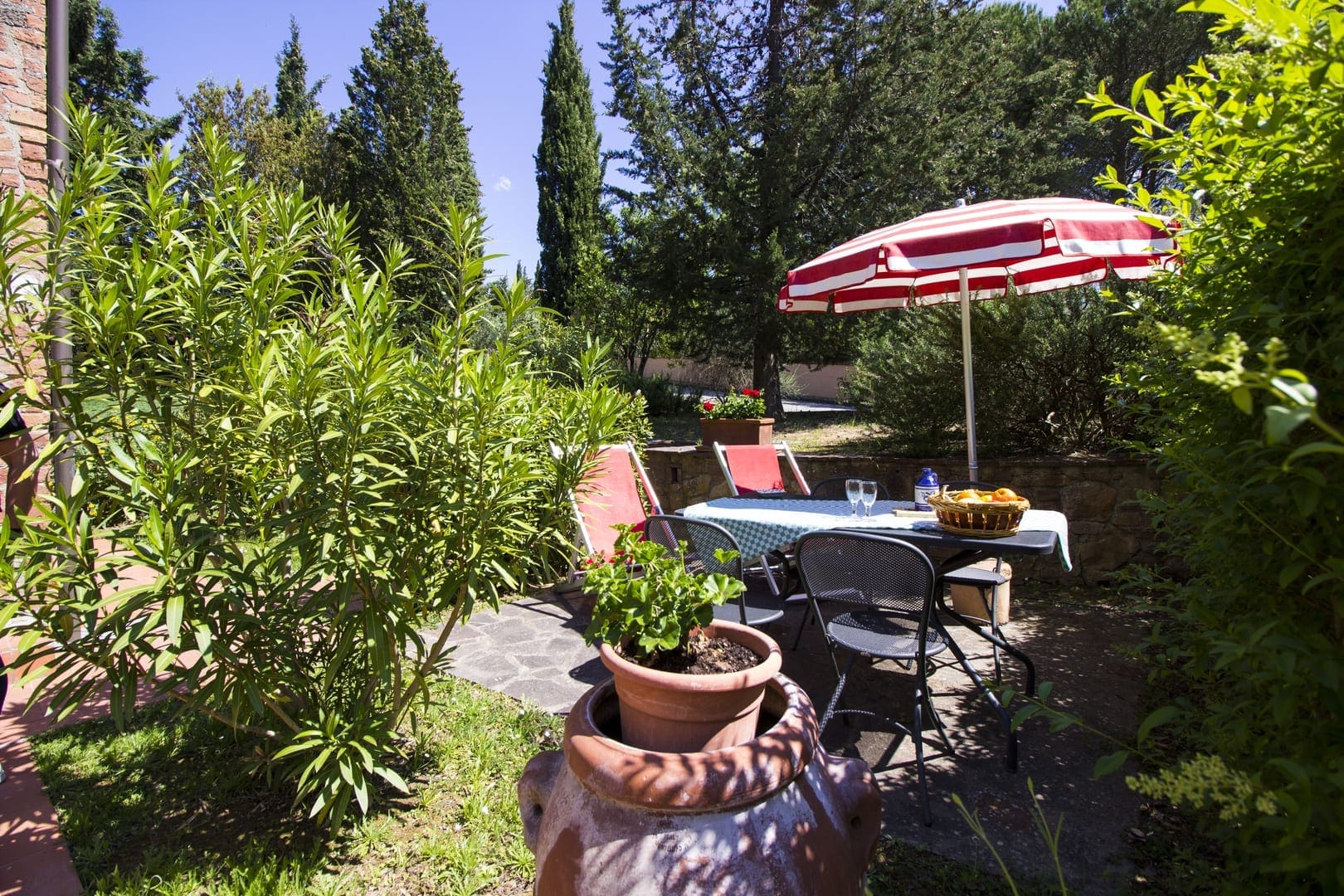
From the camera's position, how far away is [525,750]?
104 inches

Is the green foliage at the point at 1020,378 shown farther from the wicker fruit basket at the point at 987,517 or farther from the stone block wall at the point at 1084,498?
the wicker fruit basket at the point at 987,517

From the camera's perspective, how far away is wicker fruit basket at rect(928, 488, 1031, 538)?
2783 mm

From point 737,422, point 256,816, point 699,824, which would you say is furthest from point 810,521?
point 737,422

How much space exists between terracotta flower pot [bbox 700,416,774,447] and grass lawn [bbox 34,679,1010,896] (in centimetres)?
411

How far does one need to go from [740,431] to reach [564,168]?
15883mm

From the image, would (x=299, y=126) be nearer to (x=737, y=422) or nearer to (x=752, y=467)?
(x=737, y=422)

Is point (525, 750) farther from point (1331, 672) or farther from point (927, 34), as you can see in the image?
point (927, 34)

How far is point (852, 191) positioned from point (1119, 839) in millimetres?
10605

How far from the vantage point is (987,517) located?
2795 mm

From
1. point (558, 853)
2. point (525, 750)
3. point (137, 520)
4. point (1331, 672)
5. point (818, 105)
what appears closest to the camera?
point (1331, 672)

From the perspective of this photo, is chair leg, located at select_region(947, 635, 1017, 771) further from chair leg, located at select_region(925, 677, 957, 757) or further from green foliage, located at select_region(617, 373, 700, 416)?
green foliage, located at select_region(617, 373, 700, 416)

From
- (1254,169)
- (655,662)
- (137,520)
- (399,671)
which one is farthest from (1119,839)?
(137,520)

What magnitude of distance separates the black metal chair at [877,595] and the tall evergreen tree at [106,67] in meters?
19.8

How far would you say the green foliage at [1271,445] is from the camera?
83 cm
